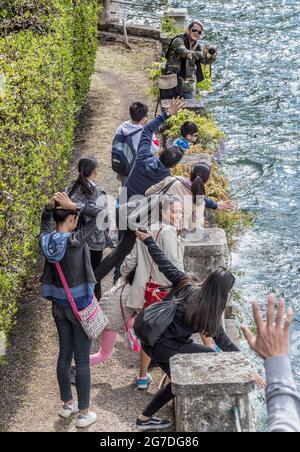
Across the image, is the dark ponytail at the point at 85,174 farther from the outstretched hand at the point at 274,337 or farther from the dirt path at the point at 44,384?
the outstretched hand at the point at 274,337

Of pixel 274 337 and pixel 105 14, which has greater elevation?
pixel 105 14

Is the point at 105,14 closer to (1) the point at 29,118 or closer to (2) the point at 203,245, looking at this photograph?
(1) the point at 29,118

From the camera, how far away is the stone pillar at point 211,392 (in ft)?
21.2

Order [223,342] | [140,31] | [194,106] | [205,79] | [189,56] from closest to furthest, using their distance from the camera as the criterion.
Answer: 1. [223,342]
2. [189,56]
3. [194,106]
4. [205,79]
5. [140,31]

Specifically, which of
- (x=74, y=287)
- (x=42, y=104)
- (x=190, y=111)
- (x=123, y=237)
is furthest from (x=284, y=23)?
(x=74, y=287)

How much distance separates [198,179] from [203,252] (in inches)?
27.1

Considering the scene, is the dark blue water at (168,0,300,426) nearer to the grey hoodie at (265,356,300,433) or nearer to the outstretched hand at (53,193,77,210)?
the outstretched hand at (53,193,77,210)

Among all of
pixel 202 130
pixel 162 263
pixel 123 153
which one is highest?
pixel 123 153

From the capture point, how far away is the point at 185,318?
6.68m

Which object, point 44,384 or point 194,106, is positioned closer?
point 44,384

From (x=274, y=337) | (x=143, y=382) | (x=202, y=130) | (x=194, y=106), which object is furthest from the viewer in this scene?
(x=194, y=106)

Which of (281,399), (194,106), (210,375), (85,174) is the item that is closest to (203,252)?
(85,174)

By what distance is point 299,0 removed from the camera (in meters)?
23.2

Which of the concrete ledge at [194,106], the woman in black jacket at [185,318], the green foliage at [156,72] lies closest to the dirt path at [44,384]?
the woman in black jacket at [185,318]
